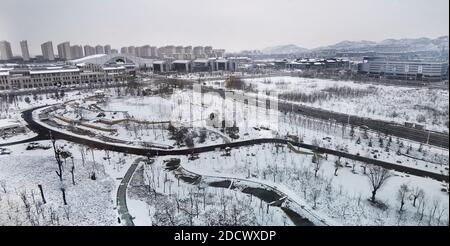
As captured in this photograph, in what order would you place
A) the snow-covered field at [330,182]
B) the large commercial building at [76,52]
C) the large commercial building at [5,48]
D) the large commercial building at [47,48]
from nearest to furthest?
the large commercial building at [5,48] < the snow-covered field at [330,182] < the large commercial building at [47,48] < the large commercial building at [76,52]

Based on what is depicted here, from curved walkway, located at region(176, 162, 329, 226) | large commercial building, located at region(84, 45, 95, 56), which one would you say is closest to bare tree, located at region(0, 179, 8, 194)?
curved walkway, located at region(176, 162, 329, 226)

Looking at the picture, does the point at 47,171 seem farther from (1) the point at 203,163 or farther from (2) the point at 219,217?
(2) the point at 219,217

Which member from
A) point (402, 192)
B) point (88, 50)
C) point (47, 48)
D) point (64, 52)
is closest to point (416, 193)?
point (402, 192)

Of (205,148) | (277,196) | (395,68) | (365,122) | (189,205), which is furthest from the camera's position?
(395,68)

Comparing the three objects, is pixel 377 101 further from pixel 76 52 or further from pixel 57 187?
pixel 76 52

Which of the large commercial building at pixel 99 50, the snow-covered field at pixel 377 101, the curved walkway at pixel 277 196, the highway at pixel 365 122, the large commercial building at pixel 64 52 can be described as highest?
the large commercial building at pixel 99 50

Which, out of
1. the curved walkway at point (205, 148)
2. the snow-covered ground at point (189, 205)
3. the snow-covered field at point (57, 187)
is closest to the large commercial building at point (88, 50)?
the curved walkway at point (205, 148)

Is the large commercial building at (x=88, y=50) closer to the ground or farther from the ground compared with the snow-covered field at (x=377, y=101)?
farther from the ground

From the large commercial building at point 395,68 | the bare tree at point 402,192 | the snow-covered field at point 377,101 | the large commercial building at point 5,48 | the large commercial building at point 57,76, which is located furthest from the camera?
the large commercial building at point 57,76

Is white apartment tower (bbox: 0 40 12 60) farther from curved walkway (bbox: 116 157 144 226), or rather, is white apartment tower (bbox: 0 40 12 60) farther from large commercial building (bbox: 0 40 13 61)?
curved walkway (bbox: 116 157 144 226)

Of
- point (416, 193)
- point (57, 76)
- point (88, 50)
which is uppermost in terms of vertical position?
point (88, 50)

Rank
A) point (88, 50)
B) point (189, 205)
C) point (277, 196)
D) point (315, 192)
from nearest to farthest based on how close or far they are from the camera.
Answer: point (189, 205) → point (315, 192) → point (277, 196) → point (88, 50)

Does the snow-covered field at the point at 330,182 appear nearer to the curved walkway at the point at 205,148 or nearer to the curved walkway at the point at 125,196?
the curved walkway at the point at 205,148
